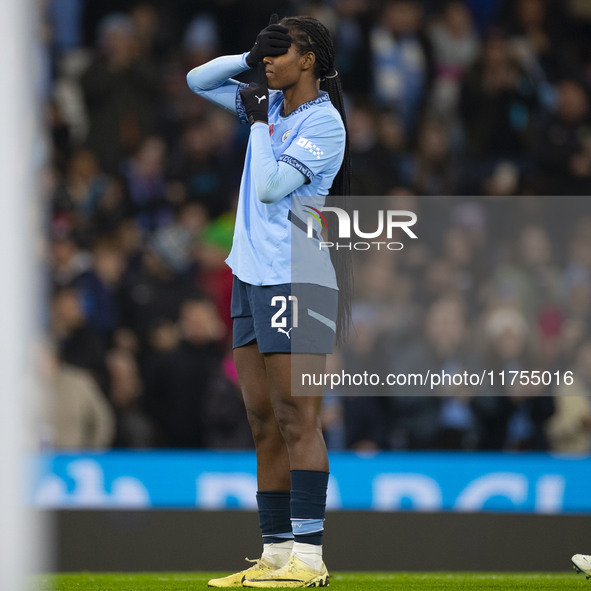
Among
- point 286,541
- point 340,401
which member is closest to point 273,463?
point 286,541

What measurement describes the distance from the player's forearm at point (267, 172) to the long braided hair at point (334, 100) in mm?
329

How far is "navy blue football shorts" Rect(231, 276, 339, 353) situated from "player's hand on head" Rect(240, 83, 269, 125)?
523mm

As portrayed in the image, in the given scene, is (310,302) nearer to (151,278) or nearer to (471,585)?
(471,585)

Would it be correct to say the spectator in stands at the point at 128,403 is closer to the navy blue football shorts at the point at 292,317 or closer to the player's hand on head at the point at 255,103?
the navy blue football shorts at the point at 292,317

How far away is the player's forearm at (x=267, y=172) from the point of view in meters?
3.38

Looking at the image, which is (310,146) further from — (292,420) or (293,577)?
(293,577)

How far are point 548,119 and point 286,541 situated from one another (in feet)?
19.1

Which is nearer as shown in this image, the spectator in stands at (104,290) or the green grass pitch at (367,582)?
the green grass pitch at (367,582)

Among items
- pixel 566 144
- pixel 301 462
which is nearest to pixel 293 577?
pixel 301 462

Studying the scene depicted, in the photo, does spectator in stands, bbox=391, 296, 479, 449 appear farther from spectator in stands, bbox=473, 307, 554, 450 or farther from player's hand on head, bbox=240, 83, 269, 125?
player's hand on head, bbox=240, 83, 269, 125

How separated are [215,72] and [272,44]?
358mm

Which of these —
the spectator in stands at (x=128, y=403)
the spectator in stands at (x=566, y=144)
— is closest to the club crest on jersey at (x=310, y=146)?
the spectator in stands at (x=128, y=403)

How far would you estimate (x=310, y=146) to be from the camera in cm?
347

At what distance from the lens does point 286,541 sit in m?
3.54
